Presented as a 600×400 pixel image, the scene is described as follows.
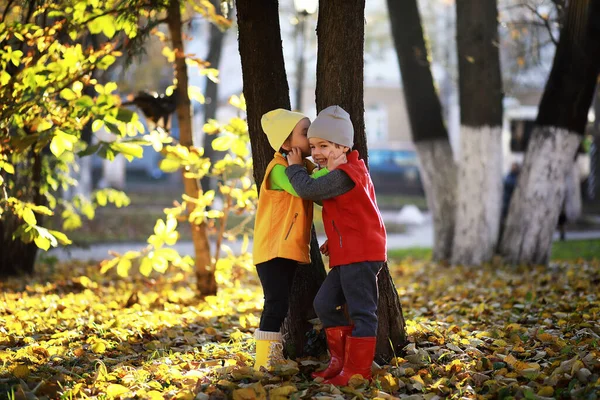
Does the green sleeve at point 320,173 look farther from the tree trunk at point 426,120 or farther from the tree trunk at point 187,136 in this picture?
the tree trunk at point 426,120

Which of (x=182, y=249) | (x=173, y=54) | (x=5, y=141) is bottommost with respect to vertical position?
(x=182, y=249)

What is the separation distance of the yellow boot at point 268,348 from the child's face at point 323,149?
1036mm

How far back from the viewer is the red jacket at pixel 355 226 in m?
4.16

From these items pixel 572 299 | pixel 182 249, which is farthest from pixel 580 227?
pixel 572 299

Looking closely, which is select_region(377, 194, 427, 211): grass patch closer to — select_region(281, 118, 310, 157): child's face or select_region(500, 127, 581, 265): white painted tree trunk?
select_region(500, 127, 581, 265): white painted tree trunk

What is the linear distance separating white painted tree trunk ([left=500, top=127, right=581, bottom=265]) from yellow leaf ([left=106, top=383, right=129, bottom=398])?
289 inches

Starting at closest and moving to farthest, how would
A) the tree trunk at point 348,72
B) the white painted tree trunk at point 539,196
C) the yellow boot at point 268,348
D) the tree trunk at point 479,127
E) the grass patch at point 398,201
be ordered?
the yellow boot at point 268,348, the tree trunk at point 348,72, the white painted tree trunk at point 539,196, the tree trunk at point 479,127, the grass patch at point 398,201

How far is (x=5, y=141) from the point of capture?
585cm

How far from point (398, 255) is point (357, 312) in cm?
1026

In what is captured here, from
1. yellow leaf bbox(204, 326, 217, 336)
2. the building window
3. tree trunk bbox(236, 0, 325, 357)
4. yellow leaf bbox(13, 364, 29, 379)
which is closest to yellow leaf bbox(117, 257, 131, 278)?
yellow leaf bbox(204, 326, 217, 336)

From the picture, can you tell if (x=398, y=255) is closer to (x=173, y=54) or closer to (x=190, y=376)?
(x=173, y=54)

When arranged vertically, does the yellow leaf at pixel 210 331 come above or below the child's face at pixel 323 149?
below

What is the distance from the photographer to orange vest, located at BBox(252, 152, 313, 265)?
14.1 ft

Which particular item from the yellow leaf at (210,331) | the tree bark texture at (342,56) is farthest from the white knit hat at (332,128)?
the yellow leaf at (210,331)
